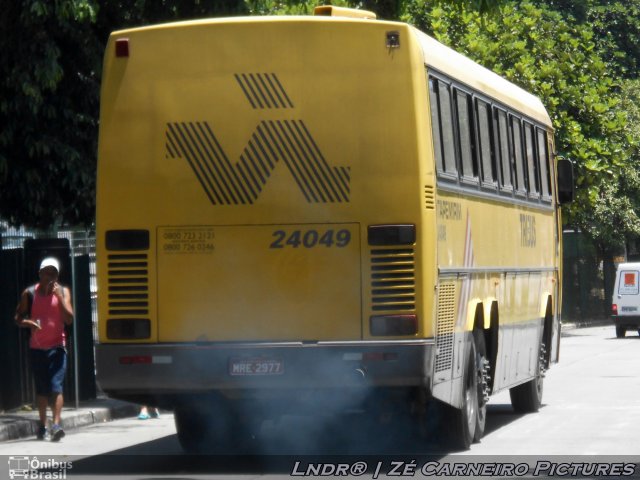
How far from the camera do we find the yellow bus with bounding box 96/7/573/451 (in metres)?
11.1

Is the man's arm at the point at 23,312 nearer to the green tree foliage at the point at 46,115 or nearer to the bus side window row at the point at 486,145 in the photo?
the green tree foliage at the point at 46,115

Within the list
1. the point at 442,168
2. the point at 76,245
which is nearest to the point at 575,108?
the point at 76,245

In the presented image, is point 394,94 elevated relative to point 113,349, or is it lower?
elevated

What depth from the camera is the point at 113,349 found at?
11.4 metres

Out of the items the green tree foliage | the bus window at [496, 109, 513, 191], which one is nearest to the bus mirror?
the bus window at [496, 109, 513, 191]

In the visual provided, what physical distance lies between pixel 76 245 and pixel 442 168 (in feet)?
29.9

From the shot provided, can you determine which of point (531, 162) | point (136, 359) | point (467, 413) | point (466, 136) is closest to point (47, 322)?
point (136, 359)

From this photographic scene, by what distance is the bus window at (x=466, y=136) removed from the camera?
12734 millimetres

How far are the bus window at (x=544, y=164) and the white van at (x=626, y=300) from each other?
76.4 feet

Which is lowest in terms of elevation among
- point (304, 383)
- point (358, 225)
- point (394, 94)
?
point (304, 383)

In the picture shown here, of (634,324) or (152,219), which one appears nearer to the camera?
(152,219)

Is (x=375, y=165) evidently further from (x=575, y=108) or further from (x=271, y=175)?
(x=575, y=108)

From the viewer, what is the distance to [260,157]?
1138 centimetres

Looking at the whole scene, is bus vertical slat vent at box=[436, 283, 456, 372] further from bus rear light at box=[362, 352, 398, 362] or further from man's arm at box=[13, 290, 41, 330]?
man's arm at box=[13, 290, 41, 330]
